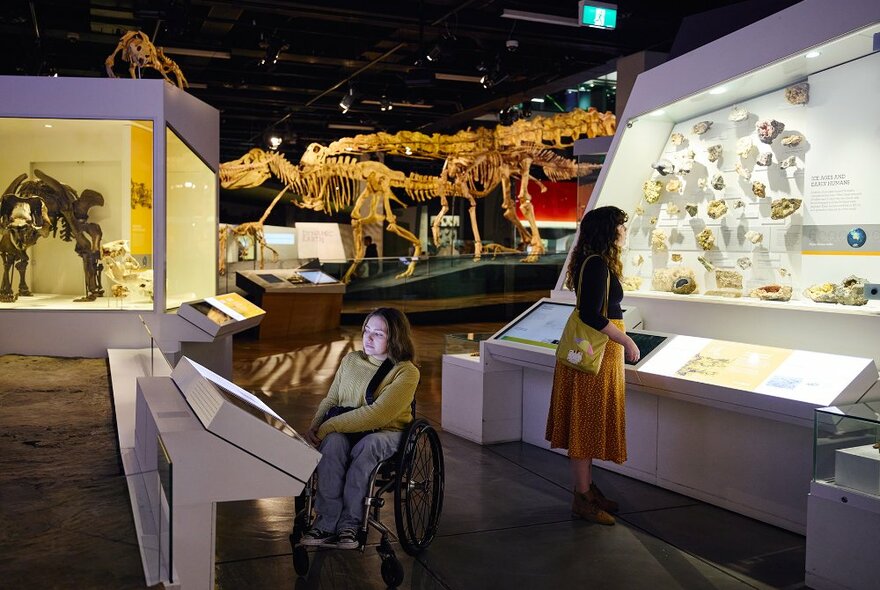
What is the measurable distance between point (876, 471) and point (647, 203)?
117 inches

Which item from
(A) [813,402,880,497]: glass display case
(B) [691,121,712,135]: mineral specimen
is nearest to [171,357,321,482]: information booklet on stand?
(A) [813,402,880,497]: glass display case

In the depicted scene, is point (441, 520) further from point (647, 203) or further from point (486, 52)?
point (486, 52)

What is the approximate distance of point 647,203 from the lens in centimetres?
576

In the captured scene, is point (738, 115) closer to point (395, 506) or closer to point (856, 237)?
point (856, 237)

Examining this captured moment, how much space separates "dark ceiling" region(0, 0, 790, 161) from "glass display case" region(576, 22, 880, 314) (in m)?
5.15

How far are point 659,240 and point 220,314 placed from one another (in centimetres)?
363

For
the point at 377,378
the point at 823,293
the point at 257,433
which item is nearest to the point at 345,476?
the point at 377,378

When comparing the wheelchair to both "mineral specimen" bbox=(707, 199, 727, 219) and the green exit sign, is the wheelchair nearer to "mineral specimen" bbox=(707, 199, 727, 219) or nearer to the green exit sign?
"mineral specimen" bbox=(707, 199, 727, 219)

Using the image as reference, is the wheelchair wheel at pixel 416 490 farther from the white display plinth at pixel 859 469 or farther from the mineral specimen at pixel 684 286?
the mineral specimen at pixel 684 286

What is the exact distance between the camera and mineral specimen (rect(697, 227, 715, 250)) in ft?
17.1

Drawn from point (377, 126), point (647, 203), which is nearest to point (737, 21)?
point (647, 203)

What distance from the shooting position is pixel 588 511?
415 centimetres

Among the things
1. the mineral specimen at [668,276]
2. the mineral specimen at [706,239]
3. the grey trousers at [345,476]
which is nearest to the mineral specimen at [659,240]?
the mineral specimen at [668,276]


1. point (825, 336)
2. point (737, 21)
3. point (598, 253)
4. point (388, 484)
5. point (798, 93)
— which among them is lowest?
point (388, 484)
